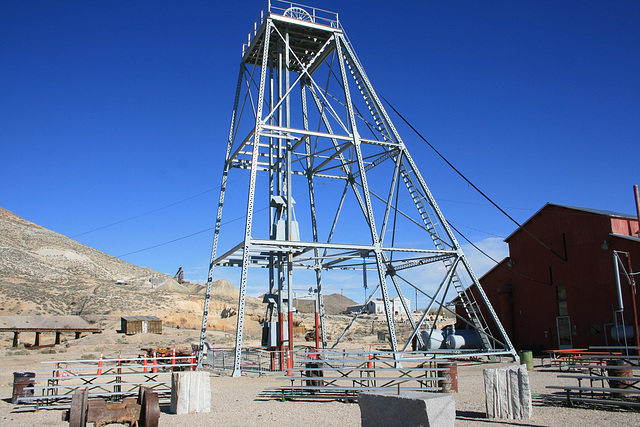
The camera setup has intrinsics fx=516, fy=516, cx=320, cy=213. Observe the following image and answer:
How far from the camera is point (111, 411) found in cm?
895

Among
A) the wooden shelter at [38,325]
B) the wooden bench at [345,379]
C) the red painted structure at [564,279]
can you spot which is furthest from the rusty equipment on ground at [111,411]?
the wooden shelter at [38,325]

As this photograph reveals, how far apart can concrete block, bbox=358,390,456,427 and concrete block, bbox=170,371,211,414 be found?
18.6 feet

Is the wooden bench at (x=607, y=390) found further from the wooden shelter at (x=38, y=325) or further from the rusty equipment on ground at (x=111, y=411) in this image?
the wooden shelter at (x=38, y=325)

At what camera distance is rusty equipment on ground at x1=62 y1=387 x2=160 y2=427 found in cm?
856

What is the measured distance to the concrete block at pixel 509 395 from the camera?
→ 10.0 m

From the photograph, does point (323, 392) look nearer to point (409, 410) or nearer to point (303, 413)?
point (303, 413)

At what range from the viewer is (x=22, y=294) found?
176 feet

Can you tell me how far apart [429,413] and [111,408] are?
5.71 meters

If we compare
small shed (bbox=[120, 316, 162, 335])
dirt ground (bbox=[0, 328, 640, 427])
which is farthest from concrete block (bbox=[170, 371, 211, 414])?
small shed (bbox=[120, 316, 162, 335])

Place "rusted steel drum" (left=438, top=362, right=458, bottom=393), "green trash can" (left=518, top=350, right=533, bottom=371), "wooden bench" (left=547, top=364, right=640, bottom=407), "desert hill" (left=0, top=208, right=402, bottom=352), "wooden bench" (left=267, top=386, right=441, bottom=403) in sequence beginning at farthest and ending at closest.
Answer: "desert hill" (left=0, top=208, right=402, bottom=352)
"green trash can" (left=518, top=350, right=533, bottom=371)
"rusted steel drum" (left=438, top=362, right=458, bottom=393)
"wooden bench" (left=267, top=386, right=441, bottom=403)
"wooden bench" (left=547, top=364, right=640, bottom=407)

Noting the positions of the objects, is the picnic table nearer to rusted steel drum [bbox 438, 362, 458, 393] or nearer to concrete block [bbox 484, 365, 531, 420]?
rusted steel drum [bbox 438, 362, 458, 393]

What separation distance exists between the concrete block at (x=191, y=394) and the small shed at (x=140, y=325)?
32665 mm

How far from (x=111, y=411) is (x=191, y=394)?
2856 millimetres

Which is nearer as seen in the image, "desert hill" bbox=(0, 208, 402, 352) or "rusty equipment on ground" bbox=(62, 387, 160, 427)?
"rusty equipment on ground" bbox=(62, 387, 160, 427)
